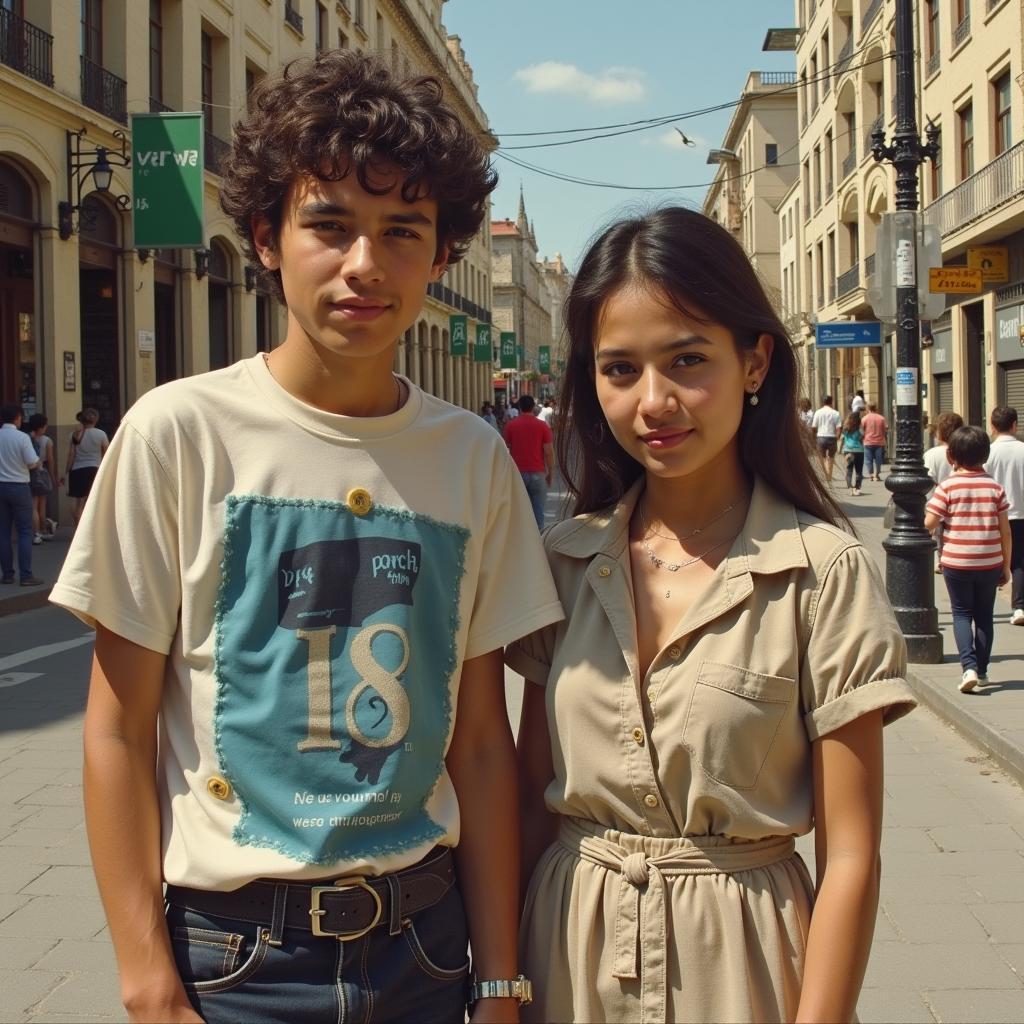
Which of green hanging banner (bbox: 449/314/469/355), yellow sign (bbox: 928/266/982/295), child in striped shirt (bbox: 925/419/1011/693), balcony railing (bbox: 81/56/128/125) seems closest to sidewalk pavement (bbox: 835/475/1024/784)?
child in striped shirt (bbox: 925/419/1011/693)

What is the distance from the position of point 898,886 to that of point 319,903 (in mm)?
3745

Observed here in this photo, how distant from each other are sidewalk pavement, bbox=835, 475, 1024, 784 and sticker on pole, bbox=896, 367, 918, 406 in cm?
128

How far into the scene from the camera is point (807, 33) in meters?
→ 49.3

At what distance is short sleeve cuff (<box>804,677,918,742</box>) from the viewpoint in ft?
6.03

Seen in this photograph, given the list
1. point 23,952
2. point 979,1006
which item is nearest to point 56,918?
point 23,952

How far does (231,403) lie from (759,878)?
3.72 feet

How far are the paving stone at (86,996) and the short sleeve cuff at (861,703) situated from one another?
2.75 m

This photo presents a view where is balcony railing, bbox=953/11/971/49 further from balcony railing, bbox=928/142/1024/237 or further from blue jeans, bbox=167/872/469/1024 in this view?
blue jeans, bbox=167/872/469/1024

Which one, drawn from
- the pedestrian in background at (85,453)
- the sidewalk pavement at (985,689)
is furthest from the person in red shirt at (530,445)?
the pedestrian in background at (85,453)

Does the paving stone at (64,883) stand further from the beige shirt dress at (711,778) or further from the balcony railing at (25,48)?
the balcony railing at (25,48)

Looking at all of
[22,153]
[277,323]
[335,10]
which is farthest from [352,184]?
[335,10]

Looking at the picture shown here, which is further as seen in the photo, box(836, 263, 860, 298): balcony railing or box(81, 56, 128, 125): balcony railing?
box(836, 263, 860, 298): balcony railing

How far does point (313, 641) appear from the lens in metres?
1.84

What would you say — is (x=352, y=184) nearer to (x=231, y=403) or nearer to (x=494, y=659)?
(x=231, y=403)
